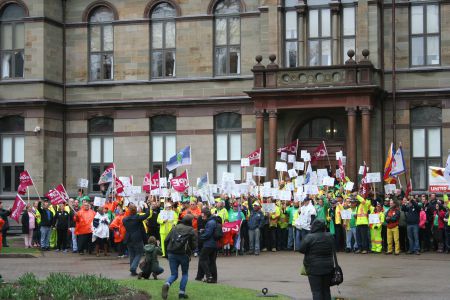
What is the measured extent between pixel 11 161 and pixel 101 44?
665 centimetres

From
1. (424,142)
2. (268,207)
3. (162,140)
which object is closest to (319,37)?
(424,142)

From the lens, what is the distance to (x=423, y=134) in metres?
37.9

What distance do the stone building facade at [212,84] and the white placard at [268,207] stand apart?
20.4 ft

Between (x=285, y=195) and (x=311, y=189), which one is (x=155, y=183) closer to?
(x=285, y=195)

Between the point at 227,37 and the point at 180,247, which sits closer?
the point at 180,247

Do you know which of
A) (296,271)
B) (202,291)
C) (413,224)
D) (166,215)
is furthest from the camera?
(413,224)

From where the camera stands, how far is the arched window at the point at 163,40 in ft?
136

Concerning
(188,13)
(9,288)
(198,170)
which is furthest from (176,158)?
(9,288)

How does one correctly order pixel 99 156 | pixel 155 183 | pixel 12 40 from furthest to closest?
pixel 99 156, pixel 12 40, pixel 155 183

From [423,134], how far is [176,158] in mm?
10774

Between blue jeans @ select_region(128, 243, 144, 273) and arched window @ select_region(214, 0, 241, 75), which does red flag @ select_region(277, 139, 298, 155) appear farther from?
blue jeans @ select_region(128, 243, 144, 273)

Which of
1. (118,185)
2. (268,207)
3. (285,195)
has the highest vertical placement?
(118,185)

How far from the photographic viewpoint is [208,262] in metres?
22.0

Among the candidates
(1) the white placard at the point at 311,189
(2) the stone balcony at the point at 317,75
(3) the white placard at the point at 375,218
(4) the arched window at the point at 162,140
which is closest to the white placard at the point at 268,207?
(1) the white placard at the point at 311,189
